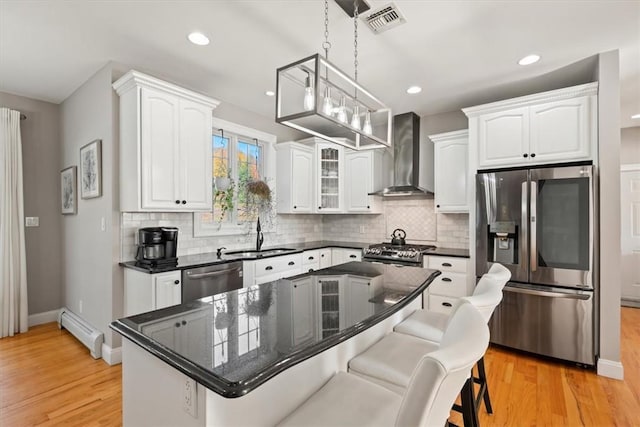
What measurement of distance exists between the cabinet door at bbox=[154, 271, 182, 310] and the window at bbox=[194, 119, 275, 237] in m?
0.91

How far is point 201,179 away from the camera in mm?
3168

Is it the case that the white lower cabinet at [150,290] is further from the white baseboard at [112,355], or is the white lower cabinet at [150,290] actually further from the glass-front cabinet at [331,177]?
the glass-front cabinet at [331,177]

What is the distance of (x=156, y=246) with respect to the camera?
2.78m

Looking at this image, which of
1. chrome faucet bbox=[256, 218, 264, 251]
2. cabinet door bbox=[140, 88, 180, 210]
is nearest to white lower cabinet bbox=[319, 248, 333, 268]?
chrome faucet bbox=[256, 218, 264, 251]

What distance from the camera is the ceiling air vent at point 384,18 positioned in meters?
2.03

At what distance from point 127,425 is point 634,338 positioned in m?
4.77

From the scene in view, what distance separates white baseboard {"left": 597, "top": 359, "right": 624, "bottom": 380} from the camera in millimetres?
2580

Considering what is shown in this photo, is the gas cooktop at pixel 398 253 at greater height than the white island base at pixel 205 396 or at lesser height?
greater

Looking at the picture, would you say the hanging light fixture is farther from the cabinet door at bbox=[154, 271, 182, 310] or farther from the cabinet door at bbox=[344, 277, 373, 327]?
the cabinet door at bbox=[154, 271, 182, 310]

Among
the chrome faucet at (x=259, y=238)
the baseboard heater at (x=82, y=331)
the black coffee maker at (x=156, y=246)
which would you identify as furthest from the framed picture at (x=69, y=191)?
the chrome faucet at (x=259, y=238)

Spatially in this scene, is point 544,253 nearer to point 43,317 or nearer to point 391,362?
point 391,362

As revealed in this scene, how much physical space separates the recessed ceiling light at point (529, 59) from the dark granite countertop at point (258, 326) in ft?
7.44

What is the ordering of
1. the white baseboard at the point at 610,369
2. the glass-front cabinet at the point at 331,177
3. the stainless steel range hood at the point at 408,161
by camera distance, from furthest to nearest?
1. the glass-front cabinet at the point at 331,177
2. the stainless steel range hood at the point at 408,161
3. the white baseboard at the point at 610,369

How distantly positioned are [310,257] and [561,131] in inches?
119
